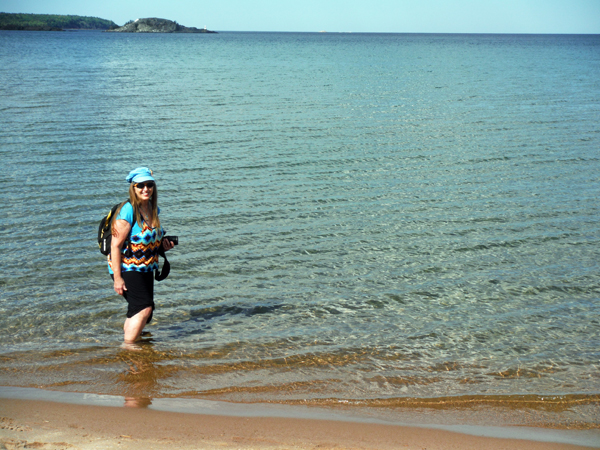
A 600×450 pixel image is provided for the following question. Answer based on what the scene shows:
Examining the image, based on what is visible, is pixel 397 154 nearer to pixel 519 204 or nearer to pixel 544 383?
pixel 519 204

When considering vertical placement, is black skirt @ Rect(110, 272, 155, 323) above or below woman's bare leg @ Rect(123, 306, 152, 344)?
above

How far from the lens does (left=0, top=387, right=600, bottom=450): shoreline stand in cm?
411

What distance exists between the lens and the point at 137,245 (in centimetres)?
529

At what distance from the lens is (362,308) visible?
Answer: 6.98 metres

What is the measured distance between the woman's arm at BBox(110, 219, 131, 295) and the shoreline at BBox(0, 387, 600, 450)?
1.12 m

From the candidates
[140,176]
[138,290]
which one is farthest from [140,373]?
[140,176]

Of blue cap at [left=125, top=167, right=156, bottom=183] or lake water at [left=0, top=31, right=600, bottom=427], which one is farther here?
lake water at [left=0, top=31, right=600, bottom=427]

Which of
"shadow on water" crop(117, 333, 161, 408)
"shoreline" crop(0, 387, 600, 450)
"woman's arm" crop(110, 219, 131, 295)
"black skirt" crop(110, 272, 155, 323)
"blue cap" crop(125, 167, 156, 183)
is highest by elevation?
"blue cap" crop(125, 167, 156, 183)

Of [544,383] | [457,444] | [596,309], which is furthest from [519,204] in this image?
[457,444]

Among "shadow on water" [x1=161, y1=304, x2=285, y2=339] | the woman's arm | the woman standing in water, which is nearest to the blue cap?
the woman standing in water

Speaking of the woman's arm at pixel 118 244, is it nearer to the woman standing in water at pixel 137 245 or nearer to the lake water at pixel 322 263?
the woman standing in water at pixel 137 245

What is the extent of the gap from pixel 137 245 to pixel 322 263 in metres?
3.61

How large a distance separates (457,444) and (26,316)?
16.4 ft

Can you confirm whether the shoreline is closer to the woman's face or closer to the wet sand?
the wet sand
